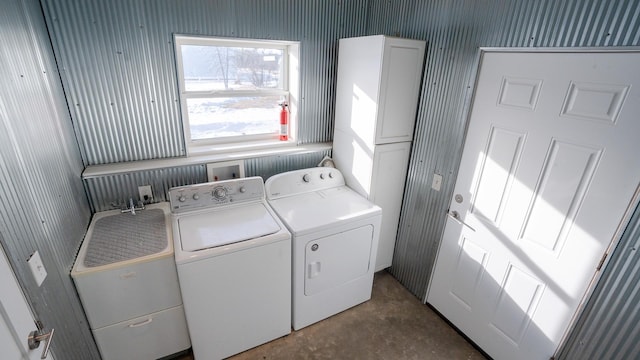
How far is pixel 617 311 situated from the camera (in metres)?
1.43

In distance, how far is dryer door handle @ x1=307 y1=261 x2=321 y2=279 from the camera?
210 centimetres

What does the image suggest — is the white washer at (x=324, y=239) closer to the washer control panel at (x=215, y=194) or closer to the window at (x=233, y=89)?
the washer control panel at (x=215, y=194)

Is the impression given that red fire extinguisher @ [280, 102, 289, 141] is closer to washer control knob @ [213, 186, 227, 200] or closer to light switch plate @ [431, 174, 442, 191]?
washer control knob @ [213, 186, 227, 200]

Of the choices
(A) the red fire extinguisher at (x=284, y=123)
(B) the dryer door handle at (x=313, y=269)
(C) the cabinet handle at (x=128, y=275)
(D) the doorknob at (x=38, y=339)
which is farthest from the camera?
(A) the red fire extinguisher at (x=284, y=123)

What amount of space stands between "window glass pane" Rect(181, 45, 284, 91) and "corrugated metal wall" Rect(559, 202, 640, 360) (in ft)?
8.33

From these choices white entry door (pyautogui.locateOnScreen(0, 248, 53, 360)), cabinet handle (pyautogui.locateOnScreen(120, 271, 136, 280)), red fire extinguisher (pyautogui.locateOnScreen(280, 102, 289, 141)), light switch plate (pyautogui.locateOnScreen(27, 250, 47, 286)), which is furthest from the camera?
red fire extinguisher (pyautogui.locateOnScreen(280, 102, 289, 141))

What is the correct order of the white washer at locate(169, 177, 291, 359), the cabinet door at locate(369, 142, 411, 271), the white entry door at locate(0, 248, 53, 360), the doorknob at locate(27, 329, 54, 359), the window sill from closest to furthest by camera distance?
the white entry door at locate(0, 248, 53, 360) < the doorknob at locate(27, 329, 54, 359) < the white washer at locate(169, 177, 291, 359) < the window sill < the cabinet door at locate(369, 142, 411, 271)

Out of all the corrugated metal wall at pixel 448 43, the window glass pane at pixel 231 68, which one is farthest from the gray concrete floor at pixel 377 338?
the window glass pane at pixel 231 68

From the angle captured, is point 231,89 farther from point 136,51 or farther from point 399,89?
point 399,89

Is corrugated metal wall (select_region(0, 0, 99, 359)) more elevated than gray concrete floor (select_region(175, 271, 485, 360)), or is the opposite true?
corrugated metal wall (select_region(0, 0, 99, 359))

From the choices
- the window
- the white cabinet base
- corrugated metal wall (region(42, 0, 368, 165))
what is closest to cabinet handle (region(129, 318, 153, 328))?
the white cabinet base

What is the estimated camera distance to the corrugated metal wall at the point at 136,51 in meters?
1.81

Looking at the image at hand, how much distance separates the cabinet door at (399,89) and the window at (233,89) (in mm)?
848

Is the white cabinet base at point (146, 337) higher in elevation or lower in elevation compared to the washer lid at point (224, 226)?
lower
